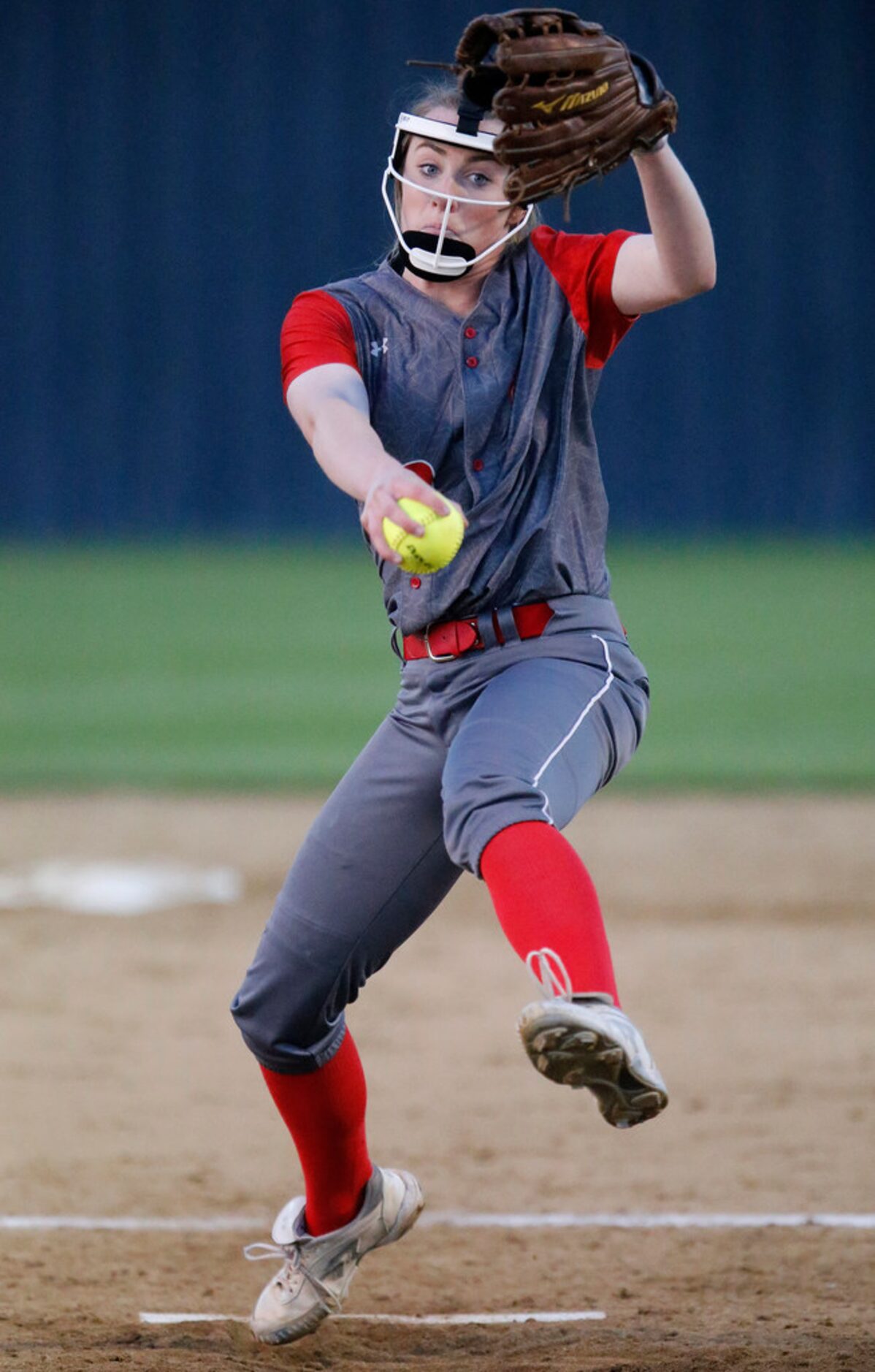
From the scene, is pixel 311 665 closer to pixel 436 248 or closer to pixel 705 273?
pixel 436 248

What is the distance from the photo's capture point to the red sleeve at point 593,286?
2.65 m

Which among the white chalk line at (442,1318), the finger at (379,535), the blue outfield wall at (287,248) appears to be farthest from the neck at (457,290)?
the blue outfield wall at (287,248)

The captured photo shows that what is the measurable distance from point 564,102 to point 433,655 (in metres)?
0.80

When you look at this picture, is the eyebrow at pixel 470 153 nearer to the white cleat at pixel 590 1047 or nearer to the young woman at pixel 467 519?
the young woman at pixel 467 519

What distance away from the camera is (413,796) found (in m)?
2.68

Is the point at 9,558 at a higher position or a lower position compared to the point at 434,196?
lower

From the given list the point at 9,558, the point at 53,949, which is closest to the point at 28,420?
the point at 9,558

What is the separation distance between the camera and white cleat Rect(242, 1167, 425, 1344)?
2.91 metres

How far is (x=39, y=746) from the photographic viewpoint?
344 inches

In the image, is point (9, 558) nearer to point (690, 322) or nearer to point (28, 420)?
point (28, 420)

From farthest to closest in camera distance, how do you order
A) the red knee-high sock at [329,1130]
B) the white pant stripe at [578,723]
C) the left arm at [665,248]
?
the red knee-high sock at [329,1130] < the left arm at [665,248] < the white pant stripe at [578,723]

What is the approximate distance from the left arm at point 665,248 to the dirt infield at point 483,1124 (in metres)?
1.61

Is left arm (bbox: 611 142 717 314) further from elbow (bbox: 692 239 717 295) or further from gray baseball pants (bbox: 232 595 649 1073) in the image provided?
gray baseball pants (bbox: 232 595 649 1073)

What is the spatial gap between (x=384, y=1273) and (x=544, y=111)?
2170 millimetres
